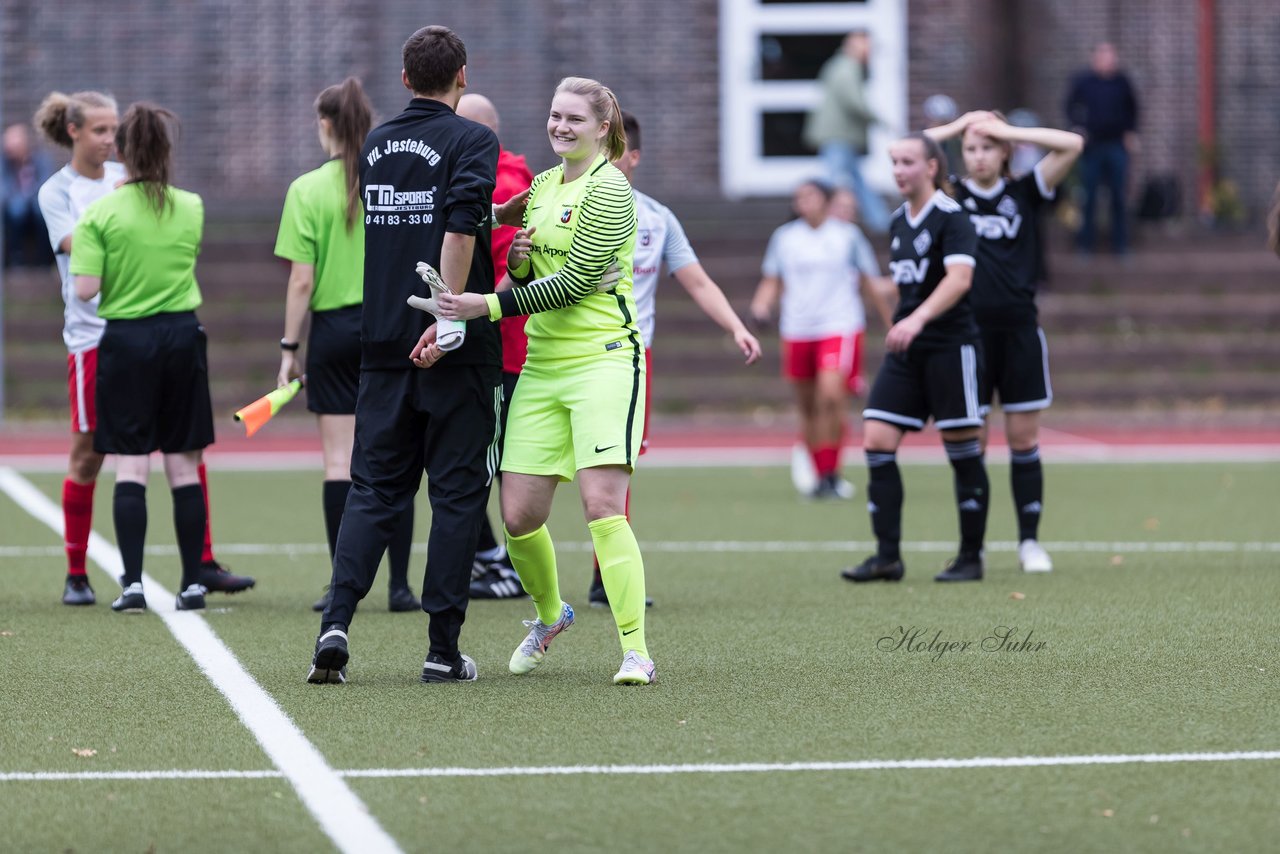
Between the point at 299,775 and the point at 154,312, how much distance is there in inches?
138

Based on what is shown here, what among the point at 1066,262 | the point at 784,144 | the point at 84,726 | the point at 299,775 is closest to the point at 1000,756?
the point at 299,775

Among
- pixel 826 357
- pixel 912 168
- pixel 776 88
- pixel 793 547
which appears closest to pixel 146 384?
pixel 912 168

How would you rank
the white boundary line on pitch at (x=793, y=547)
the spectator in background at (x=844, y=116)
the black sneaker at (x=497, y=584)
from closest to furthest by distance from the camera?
the black sneaker at (x=497, y=584), the white boundary line on pitch at (x=793, y=547), the spectator in background at (x=844, y=116)

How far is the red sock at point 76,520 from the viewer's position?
28.1 ft

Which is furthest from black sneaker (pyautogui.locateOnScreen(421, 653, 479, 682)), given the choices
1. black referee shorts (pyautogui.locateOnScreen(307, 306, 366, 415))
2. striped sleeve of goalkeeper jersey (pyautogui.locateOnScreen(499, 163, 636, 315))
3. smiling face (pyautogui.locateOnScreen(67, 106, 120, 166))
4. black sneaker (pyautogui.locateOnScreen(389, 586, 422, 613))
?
smiling face (pyautogui.locateOnScreen(67, 106, 120, 166))

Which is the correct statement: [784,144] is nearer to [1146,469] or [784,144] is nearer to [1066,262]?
[1066,262]

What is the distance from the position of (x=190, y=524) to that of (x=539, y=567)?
219cm

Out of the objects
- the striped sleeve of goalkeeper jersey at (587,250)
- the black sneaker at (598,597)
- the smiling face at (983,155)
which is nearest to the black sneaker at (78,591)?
the black sneaker at (598,597)

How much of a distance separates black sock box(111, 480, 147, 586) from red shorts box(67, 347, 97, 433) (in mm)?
370

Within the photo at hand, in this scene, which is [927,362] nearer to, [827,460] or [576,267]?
[576,267]

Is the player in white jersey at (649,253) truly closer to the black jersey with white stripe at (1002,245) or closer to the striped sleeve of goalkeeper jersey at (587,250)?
the black jersey with white stripe at (1002,245)

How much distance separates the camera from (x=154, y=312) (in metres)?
8.16

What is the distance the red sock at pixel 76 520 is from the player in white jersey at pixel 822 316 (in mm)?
5555

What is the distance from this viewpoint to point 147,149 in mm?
8109
